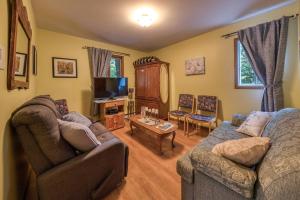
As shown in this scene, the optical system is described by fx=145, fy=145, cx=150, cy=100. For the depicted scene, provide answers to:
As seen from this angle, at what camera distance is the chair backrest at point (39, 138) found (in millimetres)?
1074

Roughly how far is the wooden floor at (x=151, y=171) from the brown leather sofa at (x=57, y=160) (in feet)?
0.98

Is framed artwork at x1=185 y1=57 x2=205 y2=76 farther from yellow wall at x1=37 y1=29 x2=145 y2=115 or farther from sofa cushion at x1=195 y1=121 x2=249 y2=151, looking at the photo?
yellow wall at x1=37 y1=29 x2=145 y2=115

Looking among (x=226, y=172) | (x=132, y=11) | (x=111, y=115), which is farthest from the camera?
(x=111, y=115)

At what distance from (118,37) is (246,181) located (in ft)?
12.9

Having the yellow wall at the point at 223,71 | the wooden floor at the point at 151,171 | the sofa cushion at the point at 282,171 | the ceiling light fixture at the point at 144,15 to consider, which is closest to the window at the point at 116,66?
the yellow wall at the point at 223,71

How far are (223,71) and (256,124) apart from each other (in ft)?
5.48

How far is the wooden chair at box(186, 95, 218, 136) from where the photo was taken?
10.3ft

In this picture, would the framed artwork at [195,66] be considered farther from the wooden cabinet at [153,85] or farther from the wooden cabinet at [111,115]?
the wooden cabinet at [111,115]

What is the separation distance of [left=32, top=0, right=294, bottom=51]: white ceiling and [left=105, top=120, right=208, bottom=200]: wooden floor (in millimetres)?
2442

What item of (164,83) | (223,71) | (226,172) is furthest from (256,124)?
(164,83)

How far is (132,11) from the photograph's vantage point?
8.36ft

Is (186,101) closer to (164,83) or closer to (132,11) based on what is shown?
(164,83)

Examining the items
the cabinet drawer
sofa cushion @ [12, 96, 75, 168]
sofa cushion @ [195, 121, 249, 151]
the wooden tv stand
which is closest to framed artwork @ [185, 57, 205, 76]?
sofa cushion @ [195, 121, 249, 151]

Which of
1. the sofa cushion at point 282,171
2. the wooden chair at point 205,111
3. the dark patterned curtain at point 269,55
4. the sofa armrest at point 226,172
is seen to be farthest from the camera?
the wooden chair at point 205,111
